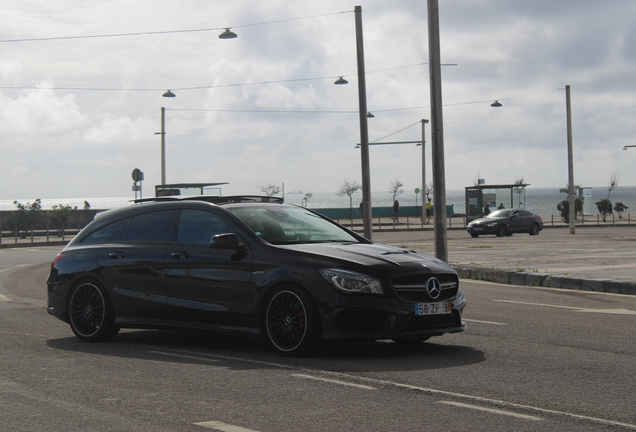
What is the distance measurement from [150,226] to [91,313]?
116 cm

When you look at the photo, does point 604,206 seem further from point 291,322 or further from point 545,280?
point 291,322

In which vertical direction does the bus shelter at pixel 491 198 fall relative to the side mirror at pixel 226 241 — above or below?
above

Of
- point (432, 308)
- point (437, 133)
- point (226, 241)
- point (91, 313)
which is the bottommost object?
point (91, 313)

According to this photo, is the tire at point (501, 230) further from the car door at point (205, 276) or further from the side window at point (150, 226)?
the car door at point (205, 276)

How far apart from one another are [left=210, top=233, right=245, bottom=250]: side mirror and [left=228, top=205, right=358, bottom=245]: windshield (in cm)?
28

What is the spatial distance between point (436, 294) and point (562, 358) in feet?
4.07

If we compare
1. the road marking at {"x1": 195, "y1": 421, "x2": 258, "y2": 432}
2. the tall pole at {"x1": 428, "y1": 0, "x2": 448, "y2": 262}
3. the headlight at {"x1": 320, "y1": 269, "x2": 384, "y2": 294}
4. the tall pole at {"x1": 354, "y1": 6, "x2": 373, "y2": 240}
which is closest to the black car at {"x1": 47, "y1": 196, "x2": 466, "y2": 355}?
the headlight at {"x1": 320, "y1": 269, "x2": 384, "y2": 294}

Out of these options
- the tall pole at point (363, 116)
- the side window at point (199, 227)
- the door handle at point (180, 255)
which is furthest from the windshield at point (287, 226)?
the tall pole at point (363, 116)

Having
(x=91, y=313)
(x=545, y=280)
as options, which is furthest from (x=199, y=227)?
(x=545, y=280)

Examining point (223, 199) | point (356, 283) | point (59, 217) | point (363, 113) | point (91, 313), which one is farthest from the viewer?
point (59, 217)

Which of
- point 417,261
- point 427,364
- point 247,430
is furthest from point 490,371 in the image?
point 247,430

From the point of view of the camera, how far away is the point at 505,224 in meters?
35.5

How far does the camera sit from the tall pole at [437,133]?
16062 millimetres

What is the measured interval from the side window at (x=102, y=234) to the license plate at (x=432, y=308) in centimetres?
370
